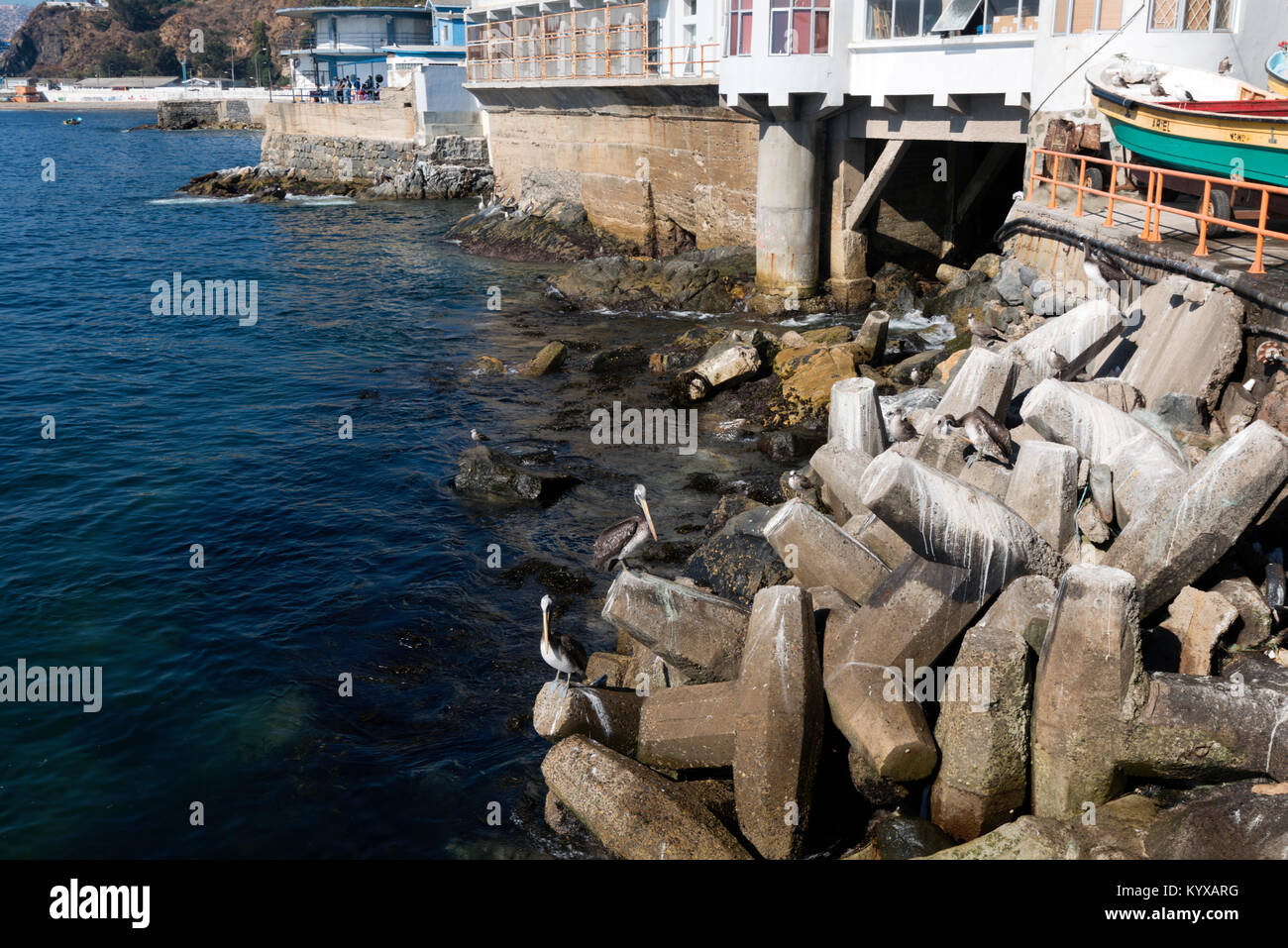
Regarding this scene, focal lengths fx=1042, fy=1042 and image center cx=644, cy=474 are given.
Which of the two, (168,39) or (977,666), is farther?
(168,39)

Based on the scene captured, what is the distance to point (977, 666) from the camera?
25.1ft

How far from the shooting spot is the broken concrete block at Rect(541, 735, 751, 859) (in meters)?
7.68

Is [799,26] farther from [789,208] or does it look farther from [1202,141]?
[1202,141]

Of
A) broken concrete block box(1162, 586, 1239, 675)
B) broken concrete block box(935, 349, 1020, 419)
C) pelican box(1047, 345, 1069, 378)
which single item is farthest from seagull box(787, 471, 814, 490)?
broken concrete block box(1162, 586, 1239, 675)

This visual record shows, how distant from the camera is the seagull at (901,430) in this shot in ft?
41.7

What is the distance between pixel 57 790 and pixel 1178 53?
779 inches

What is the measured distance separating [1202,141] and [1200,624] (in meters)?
10.1

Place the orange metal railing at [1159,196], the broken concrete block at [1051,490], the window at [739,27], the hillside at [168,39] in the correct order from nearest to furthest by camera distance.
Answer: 1. the broken concrete block at [1051,490]
2. the orange metal railing at [1159,196]
3. the window at [739,27]
4. the hillside at [168,39]

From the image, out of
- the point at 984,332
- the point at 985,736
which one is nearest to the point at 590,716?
the point at 985,736

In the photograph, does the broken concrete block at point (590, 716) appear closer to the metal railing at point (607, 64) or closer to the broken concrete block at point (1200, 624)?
the broken concrete block at point (1200, 624)

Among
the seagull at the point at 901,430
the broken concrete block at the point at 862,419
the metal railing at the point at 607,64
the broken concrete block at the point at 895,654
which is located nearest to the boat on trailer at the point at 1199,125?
the seagull at the point at 901,430

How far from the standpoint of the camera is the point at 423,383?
22375 millimetres

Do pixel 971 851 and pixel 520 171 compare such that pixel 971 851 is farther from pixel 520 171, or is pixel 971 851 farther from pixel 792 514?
pixel 520 171

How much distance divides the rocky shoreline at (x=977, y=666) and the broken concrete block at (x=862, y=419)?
1261mm
